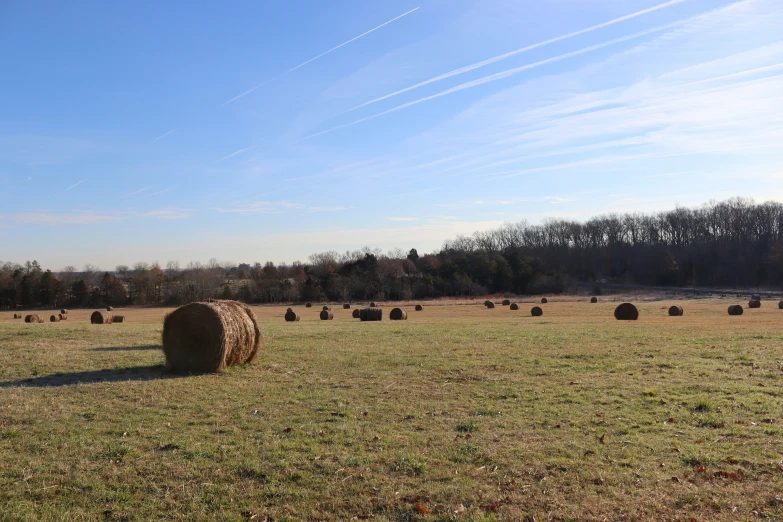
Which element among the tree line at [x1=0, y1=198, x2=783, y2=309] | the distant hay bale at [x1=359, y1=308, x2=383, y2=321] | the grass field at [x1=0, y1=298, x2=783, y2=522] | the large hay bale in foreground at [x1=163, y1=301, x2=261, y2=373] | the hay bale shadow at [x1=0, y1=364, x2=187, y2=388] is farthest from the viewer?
the tree line at [x1=0, y1=198, x2=783, y2=309]

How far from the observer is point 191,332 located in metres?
14.9

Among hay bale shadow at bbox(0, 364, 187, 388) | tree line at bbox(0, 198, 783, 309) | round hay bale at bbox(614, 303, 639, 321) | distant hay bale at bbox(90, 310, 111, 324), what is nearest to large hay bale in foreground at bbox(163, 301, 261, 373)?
hay bale shadow at bbox(0, 364, 187, 388)

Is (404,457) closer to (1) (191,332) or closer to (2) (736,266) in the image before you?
(1) (191,332)

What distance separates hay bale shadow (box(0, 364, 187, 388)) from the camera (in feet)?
41.9

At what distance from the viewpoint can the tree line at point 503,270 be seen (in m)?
88.3

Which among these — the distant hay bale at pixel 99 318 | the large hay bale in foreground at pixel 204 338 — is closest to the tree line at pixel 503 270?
the distant hay bale at pixel 99 318

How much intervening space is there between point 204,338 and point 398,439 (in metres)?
8.26

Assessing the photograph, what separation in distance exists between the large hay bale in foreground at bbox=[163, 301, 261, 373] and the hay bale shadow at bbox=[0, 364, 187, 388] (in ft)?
1.54

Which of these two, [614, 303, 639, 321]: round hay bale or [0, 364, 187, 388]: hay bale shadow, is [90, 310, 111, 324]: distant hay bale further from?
[614, 303, 639, 321]: round hay bale

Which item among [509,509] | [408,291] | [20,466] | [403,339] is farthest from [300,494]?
[408,291]

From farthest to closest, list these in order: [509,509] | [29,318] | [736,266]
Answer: [736,266] < [29,318] < [509,509]

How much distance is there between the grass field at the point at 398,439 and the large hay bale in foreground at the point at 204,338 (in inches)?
18.6

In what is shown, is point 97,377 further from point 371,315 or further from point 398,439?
point 371,315

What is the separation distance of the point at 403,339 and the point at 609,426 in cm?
1362
